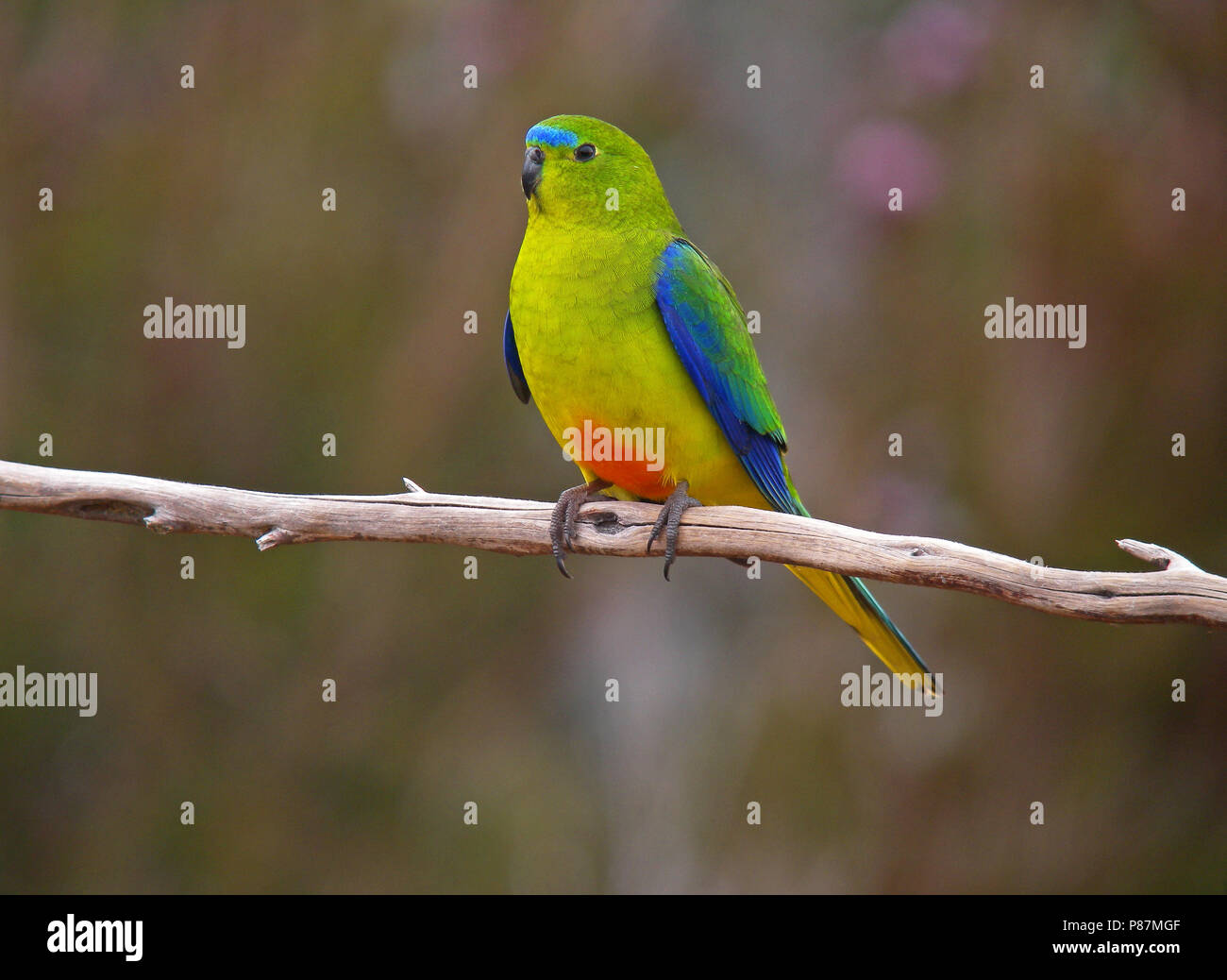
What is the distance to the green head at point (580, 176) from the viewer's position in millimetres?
4254

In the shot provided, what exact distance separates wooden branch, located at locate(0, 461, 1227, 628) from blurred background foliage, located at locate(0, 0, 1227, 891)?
2.65 m

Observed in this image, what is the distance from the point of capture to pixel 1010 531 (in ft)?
20.6

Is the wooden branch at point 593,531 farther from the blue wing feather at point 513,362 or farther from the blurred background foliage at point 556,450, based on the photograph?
the blurred background foliage at point 556,450

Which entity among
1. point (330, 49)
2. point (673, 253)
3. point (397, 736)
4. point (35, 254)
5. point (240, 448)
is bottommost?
point (397, 736)

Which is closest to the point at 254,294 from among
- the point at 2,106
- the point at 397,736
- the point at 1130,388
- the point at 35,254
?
the point at 35,254

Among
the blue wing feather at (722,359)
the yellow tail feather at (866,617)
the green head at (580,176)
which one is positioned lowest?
the yellow tail feather at (866,617)

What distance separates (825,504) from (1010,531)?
103 centimetres

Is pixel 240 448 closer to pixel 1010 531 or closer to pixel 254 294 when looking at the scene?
pixel 254 294

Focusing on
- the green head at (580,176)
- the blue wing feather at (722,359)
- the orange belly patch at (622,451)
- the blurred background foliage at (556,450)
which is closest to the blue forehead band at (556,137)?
the green head at (580,176)

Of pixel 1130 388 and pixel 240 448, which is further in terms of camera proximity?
pixel 240 448

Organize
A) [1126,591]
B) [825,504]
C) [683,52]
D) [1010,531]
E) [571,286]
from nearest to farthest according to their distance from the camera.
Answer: [1126,591] < [571,286] < [1010,531] < [825,504] < [683,52]

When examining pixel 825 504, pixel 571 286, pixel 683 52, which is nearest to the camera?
pixel 571 286

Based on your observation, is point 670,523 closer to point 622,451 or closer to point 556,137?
point 622,451

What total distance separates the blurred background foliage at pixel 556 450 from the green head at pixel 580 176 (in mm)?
2753
